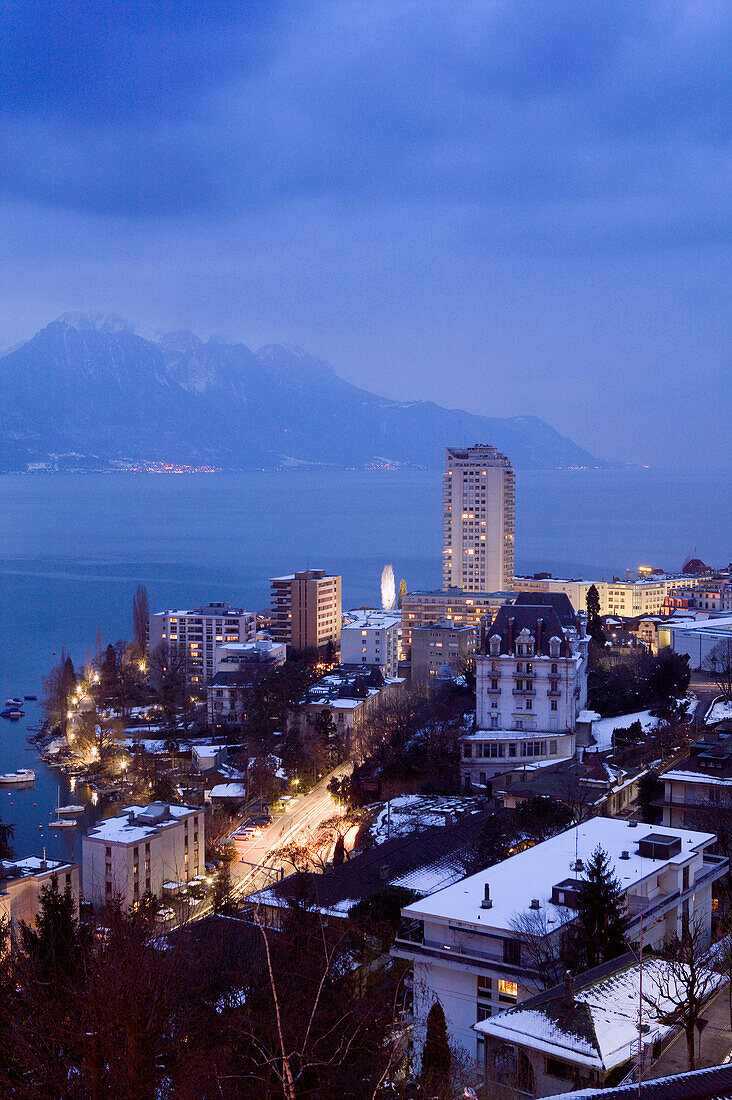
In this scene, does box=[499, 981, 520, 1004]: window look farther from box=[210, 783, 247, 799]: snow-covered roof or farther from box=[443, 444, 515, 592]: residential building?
box=[443, 444, 515, 592]: residential building

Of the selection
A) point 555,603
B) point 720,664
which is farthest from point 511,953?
point 720,664

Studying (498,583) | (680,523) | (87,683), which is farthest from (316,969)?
(680,523)

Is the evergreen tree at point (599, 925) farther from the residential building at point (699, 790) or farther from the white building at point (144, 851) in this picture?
the white building at point (144, 851)

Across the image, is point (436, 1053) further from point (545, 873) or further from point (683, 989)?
point (545, 873)

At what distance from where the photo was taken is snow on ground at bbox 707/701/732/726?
54.5 feet

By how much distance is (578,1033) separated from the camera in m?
6.11

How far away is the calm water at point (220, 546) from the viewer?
4209 centimetres

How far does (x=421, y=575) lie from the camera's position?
61.7 m

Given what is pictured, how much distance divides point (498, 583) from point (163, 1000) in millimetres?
40244

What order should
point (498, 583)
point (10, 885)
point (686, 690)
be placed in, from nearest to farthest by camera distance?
point (10, 885) → point (686, 690) → point (498, 583)

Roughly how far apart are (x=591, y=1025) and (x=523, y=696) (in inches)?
437

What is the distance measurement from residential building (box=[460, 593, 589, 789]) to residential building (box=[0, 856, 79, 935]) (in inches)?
238

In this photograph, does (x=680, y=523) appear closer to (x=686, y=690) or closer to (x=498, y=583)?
(x=498, y=583)

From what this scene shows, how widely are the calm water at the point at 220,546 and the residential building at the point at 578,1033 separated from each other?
14393 millimetres
